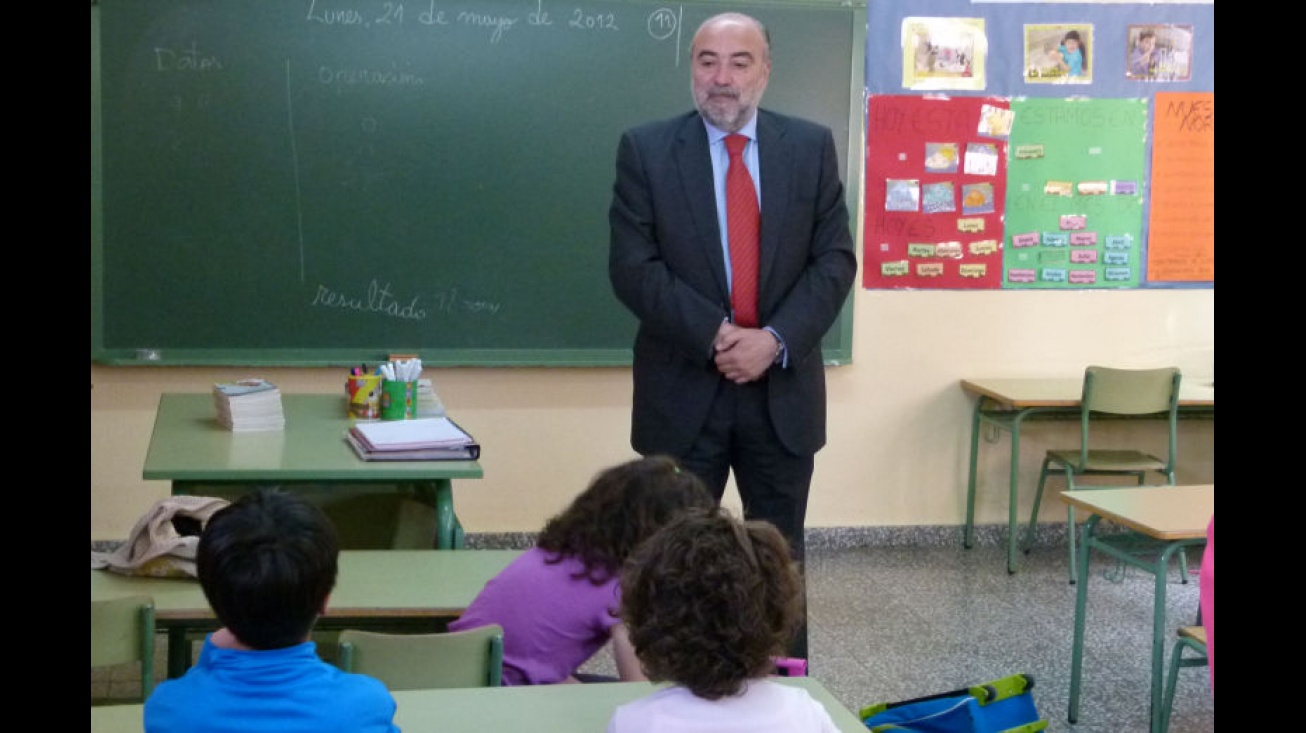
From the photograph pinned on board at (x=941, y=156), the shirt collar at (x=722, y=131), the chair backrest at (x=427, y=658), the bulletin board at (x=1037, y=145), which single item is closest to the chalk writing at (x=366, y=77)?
the bulletin board at (x=1037, y=145)

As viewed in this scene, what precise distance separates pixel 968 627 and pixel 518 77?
2.55 meters

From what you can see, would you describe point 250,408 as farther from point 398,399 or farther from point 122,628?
point 122,628

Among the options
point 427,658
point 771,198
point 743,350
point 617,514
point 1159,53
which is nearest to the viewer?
point 427,658

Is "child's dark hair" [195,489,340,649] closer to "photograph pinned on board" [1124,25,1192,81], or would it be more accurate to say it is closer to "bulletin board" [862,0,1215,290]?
"bulletin board" [862,0,1215,290]

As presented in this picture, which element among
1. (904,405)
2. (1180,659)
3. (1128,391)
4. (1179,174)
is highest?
(1179,174)

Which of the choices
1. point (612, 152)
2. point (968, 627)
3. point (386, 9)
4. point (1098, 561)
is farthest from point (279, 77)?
point (1098, 561)

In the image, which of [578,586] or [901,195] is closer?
[578,586]

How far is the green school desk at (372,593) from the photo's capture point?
269cm

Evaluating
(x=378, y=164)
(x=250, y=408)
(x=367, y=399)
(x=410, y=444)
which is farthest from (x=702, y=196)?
(x=378, y=164)

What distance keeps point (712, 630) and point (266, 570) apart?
0.56 meters

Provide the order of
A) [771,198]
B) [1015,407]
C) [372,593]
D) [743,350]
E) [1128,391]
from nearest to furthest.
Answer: [372,593] → [743,350] → [771,198] → [1128,391] → [1015,407]

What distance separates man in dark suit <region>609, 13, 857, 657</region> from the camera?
3295 mm

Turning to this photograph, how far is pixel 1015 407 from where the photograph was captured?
559 centimetres

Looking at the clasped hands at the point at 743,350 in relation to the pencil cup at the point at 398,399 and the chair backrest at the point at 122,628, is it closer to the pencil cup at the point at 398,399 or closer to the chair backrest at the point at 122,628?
the pencil cup at the point at 398,399
